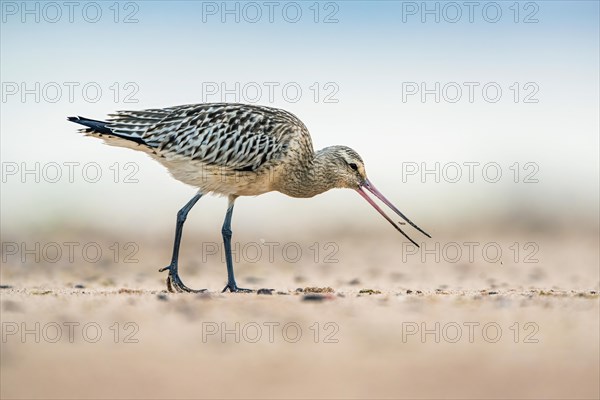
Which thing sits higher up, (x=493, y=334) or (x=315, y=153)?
(x=315, y=153)

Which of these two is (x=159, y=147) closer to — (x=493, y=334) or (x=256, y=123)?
(x=256, y=123)

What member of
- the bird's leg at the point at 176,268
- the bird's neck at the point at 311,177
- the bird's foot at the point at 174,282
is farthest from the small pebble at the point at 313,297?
the bird's neck at the point at 311,177

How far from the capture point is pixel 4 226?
1970 centimetres

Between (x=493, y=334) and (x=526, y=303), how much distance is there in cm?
123

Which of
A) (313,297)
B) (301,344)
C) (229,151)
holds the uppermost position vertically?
(229,151)

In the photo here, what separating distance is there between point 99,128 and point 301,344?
557 cm

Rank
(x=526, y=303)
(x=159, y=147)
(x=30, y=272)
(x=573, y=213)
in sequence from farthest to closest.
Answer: (x=573, y=213) < (x=30, y=272) < (x=159, y=147) < (x=526, y=303)

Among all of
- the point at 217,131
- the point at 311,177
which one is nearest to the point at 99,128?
the point at 217,131

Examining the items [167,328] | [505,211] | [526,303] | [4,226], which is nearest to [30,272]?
[4,226]

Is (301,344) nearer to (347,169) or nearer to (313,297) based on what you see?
(313,297)

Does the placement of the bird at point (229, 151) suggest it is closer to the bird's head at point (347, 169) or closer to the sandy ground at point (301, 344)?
the bird's head at point (347, 169)

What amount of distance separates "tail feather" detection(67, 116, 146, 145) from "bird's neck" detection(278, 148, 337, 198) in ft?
6.57

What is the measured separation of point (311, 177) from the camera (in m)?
14.0

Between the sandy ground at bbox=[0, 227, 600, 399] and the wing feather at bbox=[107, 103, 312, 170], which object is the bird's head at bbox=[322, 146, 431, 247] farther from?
the sandy ground at bbox=[0, 227, 600, 399]
